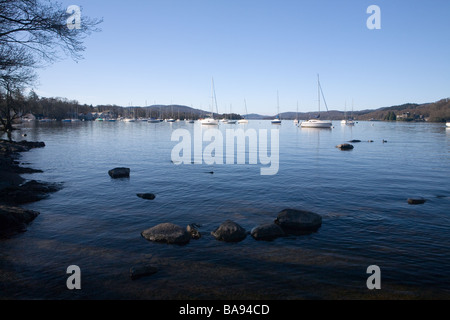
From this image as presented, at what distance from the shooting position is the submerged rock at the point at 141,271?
8.59 meters

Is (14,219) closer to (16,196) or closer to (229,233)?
(16,196)

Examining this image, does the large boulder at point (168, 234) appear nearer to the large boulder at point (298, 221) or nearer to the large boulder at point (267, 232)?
the large boulder at point (267, 232)

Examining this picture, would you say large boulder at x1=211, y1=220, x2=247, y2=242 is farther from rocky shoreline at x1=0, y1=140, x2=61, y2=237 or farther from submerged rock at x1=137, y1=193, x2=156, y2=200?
rocky shoreline at x1=0, y1=140, x2=61, y2=237

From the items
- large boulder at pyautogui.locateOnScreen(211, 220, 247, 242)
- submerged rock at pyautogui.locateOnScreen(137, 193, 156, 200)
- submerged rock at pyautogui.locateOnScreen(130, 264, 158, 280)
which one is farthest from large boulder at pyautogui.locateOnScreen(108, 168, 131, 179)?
submerged rock at pyautogui.locateOnScreen(130, 264, 158, 280)

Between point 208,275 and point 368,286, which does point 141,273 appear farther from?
point 368,286

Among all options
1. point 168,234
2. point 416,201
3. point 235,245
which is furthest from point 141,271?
point 416,201

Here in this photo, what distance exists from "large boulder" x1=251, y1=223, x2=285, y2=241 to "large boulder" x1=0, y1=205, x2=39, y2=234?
9.39 meters

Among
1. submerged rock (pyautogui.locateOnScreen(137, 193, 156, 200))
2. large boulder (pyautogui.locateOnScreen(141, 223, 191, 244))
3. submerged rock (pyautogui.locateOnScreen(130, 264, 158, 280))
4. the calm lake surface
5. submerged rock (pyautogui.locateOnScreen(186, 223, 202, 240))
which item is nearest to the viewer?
the calm lake surface

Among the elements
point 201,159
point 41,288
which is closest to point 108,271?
point 41,288

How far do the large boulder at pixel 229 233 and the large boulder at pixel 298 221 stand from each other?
6.27 feet

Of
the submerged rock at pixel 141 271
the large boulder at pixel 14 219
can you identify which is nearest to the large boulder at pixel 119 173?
the large boulder at pixel 14 219

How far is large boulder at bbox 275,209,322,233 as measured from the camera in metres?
12.4

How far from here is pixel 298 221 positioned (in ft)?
40.9
